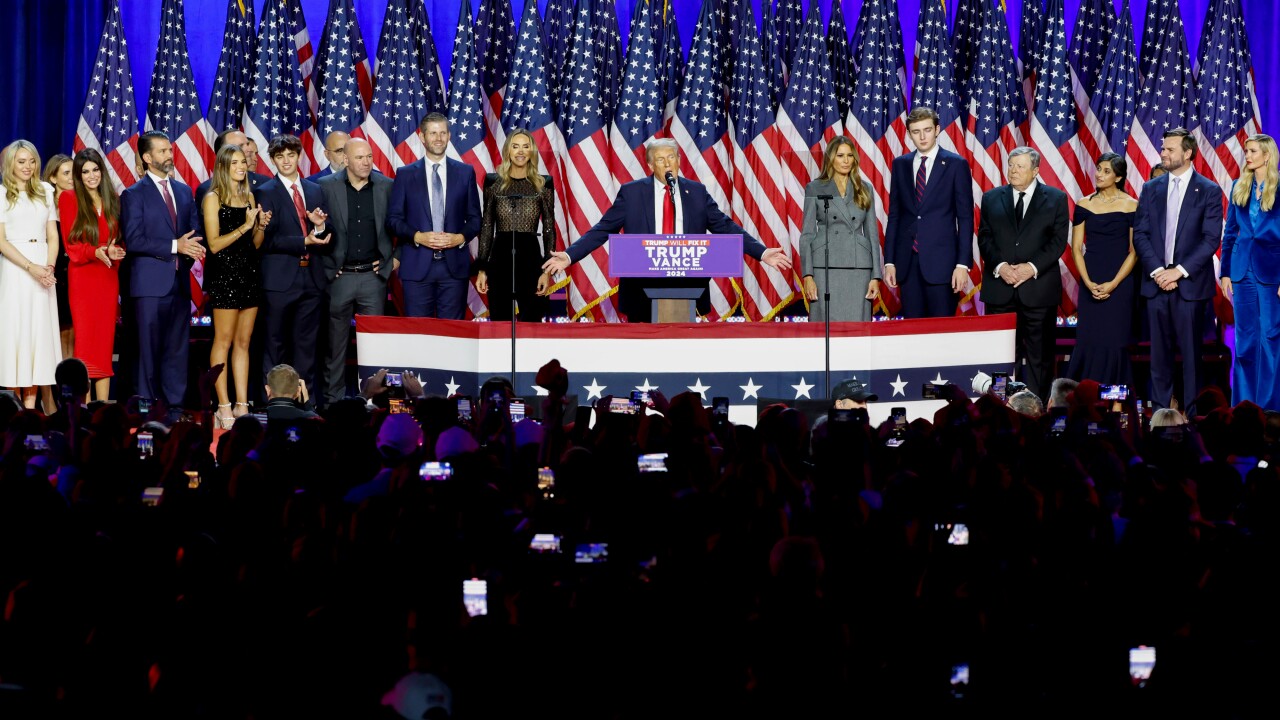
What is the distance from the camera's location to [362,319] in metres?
7.07

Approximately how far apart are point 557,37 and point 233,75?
2116mm

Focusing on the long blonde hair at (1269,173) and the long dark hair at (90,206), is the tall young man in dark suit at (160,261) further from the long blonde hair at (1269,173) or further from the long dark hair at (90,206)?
the long blonde hair at (1269,173)

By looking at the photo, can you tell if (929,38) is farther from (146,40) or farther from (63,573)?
(63,573)

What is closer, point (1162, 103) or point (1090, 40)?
point (1162, 103)

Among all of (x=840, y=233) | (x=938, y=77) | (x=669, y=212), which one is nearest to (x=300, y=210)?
(x=669, y=212)

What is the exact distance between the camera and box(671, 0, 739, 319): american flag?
32.3 ft

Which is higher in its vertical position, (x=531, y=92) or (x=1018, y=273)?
(x=531, y=92)

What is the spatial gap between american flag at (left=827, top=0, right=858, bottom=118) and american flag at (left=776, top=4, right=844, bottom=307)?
0.22 metres

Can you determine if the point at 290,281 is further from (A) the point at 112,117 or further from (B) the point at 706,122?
(B) the point at 706,122

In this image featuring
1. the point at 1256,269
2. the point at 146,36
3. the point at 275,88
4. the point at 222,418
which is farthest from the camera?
the point at 146,36

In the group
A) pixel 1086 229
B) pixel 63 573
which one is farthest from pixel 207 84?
pixel 63 573

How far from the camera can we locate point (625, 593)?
2.09 meters

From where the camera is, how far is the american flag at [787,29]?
10.2 meters

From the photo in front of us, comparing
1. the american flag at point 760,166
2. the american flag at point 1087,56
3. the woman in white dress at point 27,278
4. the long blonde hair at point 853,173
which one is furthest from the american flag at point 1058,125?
the woman in white dress at point 27,278
